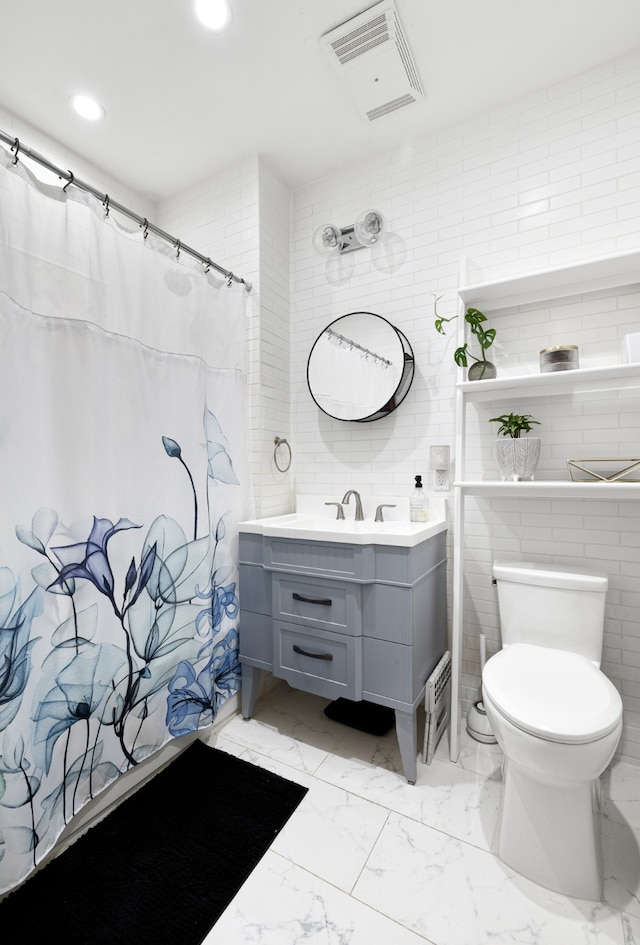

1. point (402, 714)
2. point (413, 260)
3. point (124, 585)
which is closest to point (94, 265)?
point (124, 585)

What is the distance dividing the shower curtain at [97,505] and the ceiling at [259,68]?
67 centimetres

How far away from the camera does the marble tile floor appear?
1.07 metres

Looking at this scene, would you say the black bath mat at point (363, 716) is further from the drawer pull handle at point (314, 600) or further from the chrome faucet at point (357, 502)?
the chrome faucet at point (357, 502)

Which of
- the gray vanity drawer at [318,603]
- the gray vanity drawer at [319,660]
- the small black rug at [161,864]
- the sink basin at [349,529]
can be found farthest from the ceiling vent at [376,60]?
the small black rug at [161,864]

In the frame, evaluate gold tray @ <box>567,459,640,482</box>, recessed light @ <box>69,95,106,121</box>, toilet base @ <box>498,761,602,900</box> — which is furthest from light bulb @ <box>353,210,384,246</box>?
toilet base @ <box>498,761,602,900</box>

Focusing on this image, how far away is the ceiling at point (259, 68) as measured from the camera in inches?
57.4

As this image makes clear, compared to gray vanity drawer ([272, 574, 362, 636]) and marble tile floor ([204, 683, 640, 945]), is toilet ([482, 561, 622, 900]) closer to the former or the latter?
marble tile floor ([204, 683, 640, 945])

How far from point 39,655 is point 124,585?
31 centimetres

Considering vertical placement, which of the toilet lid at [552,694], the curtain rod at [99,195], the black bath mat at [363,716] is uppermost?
the curtain rod at [99,195]

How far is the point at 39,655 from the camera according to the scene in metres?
1.23

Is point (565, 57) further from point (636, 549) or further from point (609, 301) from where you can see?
point (636, 549)

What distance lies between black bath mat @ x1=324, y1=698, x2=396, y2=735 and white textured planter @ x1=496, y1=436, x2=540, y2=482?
45.8 inches

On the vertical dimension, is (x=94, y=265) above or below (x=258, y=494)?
above

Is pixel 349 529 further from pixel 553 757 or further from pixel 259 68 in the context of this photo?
pixel 259 68
